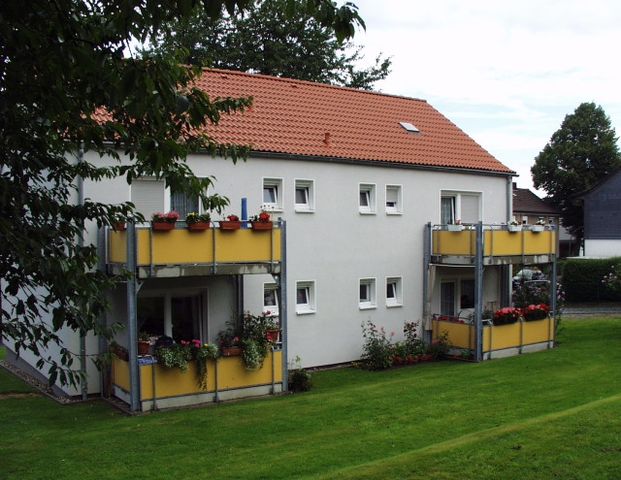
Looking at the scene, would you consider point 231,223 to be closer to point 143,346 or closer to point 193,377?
point 143,346

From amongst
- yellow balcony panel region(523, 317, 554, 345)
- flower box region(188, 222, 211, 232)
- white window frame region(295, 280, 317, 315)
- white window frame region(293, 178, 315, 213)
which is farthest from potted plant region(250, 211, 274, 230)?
yellow balcony panel region(523, 317, 554, 345)

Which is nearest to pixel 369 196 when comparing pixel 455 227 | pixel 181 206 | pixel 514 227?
pixel 455 227

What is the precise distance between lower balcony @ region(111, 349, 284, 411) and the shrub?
148 inches

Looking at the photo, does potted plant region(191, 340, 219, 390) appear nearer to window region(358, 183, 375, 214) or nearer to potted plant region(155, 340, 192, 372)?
potted plant region(155, 340, 192, 372)

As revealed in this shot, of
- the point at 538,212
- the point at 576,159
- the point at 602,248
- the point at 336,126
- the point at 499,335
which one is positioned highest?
the point at 576,159

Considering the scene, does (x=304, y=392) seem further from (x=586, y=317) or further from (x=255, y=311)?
(x=586, y=317)

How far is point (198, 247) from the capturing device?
46.0 feet

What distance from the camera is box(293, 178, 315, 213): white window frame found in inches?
702

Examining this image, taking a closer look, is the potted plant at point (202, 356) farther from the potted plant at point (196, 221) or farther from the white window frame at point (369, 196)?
the white window frame at point (369, 196)

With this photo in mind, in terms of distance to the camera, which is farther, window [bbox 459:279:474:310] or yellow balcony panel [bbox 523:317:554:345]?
window [bbox 459:279:474:310]

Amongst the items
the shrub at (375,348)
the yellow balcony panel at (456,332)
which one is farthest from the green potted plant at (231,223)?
the yellow balcony panel at (456,332)

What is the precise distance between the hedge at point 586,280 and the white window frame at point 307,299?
69.4 ft

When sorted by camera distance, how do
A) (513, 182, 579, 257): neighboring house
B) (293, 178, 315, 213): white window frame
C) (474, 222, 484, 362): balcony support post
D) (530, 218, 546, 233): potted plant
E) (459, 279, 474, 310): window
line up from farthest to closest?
(513, 182, 579, 257): neighboring house
(459, 279, 474, 310): window
(530, 218, 546, 233): potted plant
(474, 222, 484, 362): balcony support post
(293, 178, 315, 213): white window frame

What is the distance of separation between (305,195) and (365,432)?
26.7 feet
